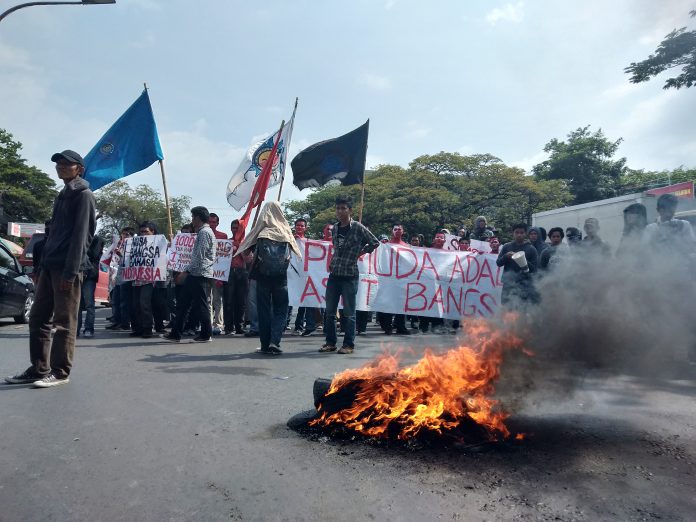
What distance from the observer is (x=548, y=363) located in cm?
362

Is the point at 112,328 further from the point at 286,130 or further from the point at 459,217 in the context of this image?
the point at 459,217

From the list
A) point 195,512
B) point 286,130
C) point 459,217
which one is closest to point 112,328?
point 286,130

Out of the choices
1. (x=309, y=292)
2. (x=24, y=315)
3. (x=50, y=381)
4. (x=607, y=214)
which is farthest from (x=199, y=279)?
(x=607, y=214)

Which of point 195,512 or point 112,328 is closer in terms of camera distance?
point 195,512

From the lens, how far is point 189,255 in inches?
346

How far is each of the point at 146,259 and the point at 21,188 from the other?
165 feet

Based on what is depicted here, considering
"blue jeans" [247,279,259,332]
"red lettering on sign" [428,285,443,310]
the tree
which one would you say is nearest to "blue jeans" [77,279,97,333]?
"blue jeans" [247,279,259,332]

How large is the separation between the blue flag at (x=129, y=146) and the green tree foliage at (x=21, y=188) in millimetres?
45215

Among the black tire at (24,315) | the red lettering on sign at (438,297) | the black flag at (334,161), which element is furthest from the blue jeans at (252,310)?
the black tire at (24,315)

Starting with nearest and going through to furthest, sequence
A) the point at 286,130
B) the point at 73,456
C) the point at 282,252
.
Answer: the point at 73,456 < the point at 282,252 < the point at 286,130

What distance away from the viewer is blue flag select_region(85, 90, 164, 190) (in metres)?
9.18

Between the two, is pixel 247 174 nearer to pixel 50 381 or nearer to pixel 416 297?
pixel 416 297

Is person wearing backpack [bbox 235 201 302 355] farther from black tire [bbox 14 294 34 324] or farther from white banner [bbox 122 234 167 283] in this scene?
black tire [bbox 14 294 34 324]

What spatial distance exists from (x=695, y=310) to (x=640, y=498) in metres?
2.42
